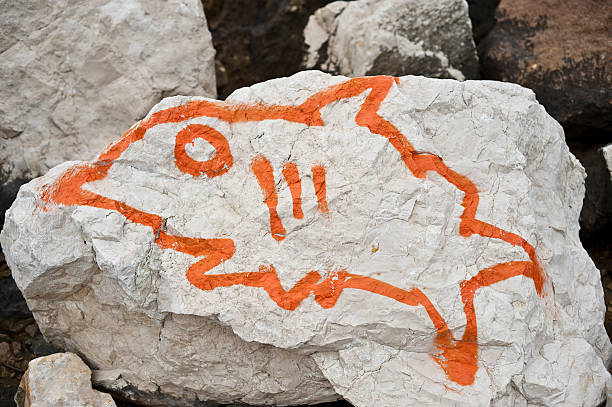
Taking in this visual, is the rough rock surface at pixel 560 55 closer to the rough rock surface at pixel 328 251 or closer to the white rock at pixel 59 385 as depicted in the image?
the rough rock surface at pixel 328 251

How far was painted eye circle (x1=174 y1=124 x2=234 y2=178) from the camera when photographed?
226 centimetres

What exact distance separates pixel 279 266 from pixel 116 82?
4.64 feet

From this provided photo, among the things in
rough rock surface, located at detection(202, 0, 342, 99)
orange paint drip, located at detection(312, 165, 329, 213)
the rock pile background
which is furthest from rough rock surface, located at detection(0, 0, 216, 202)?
orange paint drip, located at detection(312, 165, 329, 213)

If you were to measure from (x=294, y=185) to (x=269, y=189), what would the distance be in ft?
0.30

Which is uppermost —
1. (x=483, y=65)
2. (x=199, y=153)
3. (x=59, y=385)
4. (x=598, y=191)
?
(x=199, y=153)

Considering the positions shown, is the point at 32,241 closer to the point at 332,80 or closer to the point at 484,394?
the point at 332,80

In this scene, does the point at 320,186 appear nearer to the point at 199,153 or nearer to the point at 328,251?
the point at 328,251

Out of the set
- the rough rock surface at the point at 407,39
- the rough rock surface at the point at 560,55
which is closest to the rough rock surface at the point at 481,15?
the rough rock surface at the point at 560,55

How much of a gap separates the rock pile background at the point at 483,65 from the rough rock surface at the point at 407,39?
0.74 feet

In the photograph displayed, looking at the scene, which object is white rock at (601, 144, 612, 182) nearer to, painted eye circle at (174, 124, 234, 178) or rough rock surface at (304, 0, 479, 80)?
rough rock surface at (304, 0, 479, 80)

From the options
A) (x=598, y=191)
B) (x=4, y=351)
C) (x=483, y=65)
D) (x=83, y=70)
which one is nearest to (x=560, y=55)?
(x=483, y=65)

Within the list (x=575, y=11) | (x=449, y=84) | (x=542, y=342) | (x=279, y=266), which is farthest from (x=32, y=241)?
(x=575, y=11)

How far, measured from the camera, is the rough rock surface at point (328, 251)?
2045mm

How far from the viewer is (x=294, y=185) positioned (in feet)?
7.12
